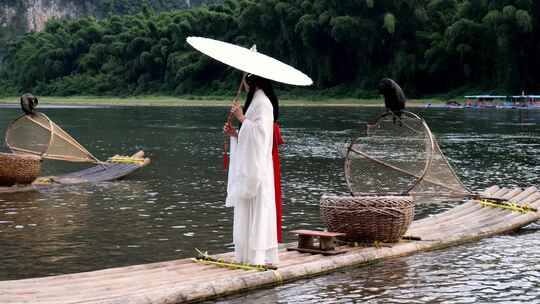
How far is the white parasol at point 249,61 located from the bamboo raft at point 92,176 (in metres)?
9.31

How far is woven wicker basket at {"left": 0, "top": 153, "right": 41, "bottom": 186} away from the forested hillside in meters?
50.5

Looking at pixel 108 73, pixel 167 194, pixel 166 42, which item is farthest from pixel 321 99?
pixel 167 194

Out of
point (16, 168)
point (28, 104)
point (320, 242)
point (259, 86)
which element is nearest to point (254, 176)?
point (259, 86)

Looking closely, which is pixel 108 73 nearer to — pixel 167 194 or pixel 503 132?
pixel 503 132

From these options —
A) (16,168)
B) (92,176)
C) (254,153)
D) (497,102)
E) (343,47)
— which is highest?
(343,47)

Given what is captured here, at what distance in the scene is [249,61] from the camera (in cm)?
859

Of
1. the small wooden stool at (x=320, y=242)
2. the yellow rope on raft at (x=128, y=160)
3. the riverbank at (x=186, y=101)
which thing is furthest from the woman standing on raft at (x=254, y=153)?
the riverbank at (x=186, y=101)

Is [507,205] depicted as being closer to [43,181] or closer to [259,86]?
[259,86]

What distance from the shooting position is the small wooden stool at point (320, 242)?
9.77 metres

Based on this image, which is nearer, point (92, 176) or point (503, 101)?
point (92, 176)

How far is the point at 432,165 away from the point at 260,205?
5.36 metres

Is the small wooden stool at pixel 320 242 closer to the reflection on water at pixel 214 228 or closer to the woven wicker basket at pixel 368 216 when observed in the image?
the woven wicker basket at pixel 368 216

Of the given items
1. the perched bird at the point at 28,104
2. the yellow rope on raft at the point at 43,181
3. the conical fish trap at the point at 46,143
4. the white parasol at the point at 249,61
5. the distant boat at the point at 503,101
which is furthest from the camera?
the distant boat at the point at 503,101

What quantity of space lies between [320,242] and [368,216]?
66cm
